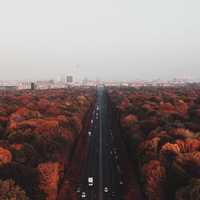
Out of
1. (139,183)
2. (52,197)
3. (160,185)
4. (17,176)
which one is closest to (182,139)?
(139,183)

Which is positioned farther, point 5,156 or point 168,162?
point 5,156

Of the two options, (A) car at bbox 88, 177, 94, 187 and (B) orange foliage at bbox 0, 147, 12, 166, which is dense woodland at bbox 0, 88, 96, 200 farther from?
(A) car at bbox 88, 177, 94, 187

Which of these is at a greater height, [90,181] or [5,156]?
[5,156]

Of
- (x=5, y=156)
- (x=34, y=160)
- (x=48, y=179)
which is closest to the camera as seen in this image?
(x=48, y=179)

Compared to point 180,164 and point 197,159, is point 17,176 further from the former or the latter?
point 197,159

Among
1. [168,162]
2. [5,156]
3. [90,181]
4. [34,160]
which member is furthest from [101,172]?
[5,156]

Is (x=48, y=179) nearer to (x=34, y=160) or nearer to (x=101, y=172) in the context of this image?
(x=34, y=160)

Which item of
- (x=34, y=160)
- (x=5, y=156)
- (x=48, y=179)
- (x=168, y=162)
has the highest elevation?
(x=5, y=156)

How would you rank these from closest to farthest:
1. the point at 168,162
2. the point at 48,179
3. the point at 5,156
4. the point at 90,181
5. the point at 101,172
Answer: the point at 48,179 → the point at 168,162 → the point at 5,156 → the point at 90,181 → the point at 101,172

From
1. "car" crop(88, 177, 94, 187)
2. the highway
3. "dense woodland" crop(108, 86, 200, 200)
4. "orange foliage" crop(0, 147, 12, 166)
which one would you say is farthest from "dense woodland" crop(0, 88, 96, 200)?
"dense woodland" crop(108, 86, 200, 200)
